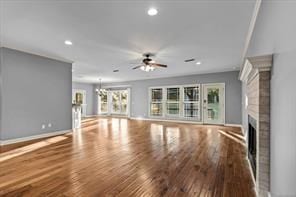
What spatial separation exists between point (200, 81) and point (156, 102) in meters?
3.05

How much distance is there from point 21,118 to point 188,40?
5.27 m

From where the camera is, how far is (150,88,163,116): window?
10.4 metres

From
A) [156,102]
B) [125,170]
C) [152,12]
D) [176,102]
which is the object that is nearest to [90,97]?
[156,102]

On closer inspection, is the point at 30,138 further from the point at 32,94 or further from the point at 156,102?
the point at 156,102

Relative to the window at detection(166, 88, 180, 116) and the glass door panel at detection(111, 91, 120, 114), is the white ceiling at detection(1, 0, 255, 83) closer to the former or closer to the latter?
the window at detection(166, 88, 180, 116)

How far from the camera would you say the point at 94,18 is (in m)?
3.01

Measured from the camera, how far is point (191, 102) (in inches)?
363

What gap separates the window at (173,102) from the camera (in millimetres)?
9719

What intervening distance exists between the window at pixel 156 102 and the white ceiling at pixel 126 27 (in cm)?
520

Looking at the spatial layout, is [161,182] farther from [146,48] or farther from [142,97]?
[142,97]

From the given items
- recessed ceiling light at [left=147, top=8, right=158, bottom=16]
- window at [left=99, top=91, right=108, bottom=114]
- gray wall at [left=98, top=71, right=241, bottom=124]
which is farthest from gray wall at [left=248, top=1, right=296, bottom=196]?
window at [left=99, top=91, right=108, bottom=114]

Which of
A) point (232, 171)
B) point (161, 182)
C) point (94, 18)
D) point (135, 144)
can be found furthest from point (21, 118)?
point (232, 171)

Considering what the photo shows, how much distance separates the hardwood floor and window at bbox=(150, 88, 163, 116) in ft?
18.9

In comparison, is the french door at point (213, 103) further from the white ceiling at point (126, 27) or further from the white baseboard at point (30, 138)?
the white baseboard at point (30, 138)
